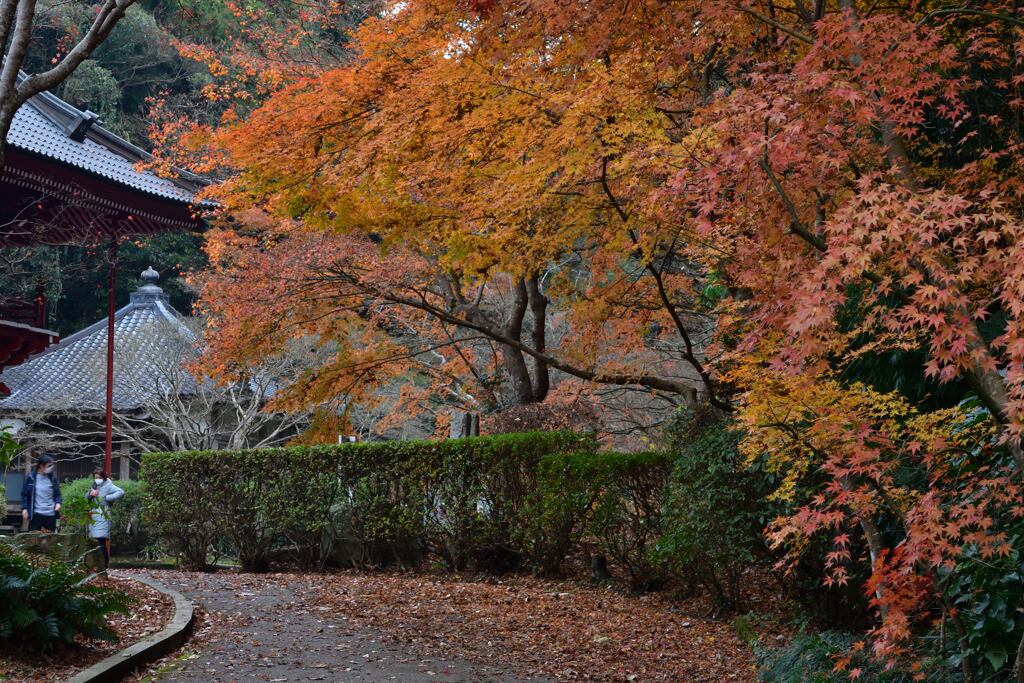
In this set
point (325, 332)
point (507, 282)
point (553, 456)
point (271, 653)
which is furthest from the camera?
point (507, 282)

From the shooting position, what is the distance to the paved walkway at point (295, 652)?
658 centimetres

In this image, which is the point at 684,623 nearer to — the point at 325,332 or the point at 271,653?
the point at 271,653

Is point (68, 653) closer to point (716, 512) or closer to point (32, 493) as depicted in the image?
point (716, 512)

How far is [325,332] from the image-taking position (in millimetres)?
13086

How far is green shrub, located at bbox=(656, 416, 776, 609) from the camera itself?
333 inches

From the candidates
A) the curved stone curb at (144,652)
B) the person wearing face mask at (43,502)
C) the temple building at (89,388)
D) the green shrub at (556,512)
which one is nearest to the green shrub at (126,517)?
the temple building at (89,388)

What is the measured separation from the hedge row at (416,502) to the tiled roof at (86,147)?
3826mm

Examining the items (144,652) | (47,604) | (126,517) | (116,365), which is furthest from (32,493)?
(116,365)

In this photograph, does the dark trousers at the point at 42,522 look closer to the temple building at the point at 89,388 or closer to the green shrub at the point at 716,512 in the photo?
the temple building at the point at 89,388

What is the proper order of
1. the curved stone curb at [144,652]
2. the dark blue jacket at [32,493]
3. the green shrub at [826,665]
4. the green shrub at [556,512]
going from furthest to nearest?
the dark blue jacket at [32,493] → the green shrub at [556,512] → the curved stone curb at [144,652] → the green shrub at [826,665]

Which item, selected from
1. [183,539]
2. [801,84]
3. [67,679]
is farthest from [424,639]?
[183,539]

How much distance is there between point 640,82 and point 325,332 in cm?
676

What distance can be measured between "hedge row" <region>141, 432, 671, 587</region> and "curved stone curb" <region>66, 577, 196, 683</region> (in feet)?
13.7

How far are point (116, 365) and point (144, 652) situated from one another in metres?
15.4
